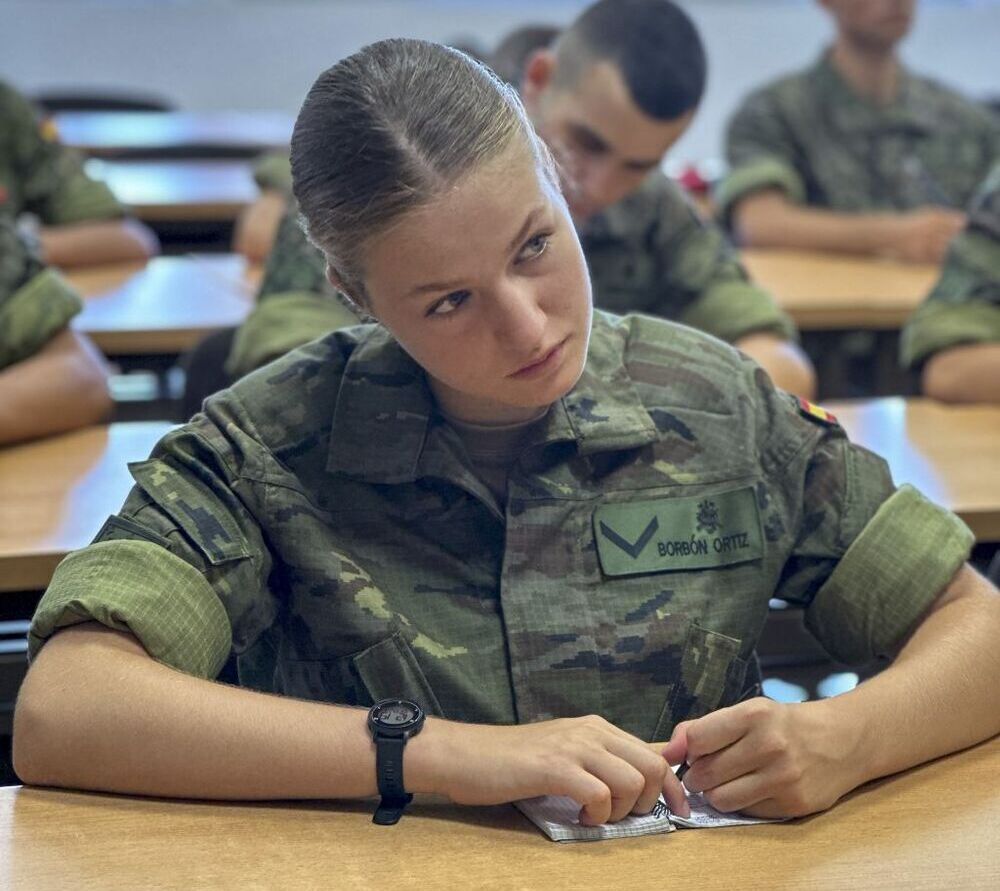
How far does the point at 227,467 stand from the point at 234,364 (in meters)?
0.90

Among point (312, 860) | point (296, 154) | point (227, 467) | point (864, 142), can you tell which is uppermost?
point (296, 154)

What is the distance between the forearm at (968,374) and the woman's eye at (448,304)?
1.21m

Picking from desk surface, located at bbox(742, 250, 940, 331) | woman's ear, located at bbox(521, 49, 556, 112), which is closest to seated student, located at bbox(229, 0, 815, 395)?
woman's ear, located at bbox(521, 49, 556, 112)

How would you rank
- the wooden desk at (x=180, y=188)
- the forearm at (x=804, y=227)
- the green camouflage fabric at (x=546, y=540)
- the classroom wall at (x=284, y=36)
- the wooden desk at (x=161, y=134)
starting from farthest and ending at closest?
1. the classroom wall at (x=284, y=36)
2. the wooden desk at (x=161, y=134)
3. the wooden desk at (x=180, y=188)
4. the forearm at (x=804, y=227)
5. the green camouflage fabric at (x=546, y=540)

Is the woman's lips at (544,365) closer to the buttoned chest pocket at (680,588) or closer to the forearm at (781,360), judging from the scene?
the buttoned chest pocket at (680,588)

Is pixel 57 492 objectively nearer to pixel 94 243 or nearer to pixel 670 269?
pixel 670 269

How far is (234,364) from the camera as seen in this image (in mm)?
2068

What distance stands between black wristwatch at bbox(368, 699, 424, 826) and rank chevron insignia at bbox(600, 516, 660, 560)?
0.83 ft

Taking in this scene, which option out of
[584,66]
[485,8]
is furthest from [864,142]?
[485,8]

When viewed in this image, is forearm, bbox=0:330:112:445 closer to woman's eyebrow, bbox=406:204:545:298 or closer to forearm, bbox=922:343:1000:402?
woman's eyebrow, bbox=406:204:545:298

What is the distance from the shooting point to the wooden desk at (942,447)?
1.68 meters

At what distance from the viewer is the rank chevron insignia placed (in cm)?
125

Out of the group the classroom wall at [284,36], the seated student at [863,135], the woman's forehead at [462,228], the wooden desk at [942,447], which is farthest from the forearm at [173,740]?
the classroom wall at [284,36]

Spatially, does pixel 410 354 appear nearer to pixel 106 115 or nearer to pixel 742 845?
pixel 742 845
